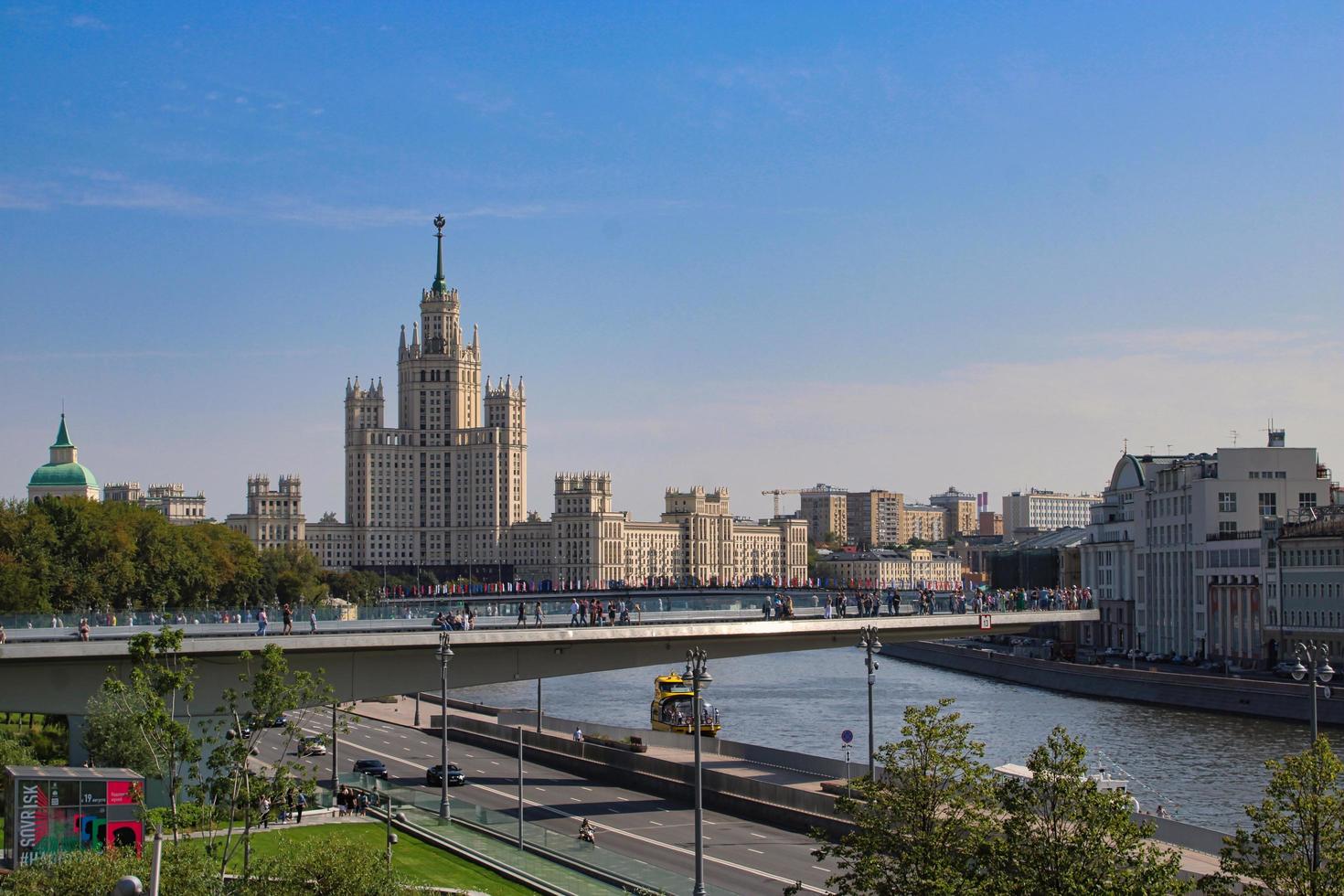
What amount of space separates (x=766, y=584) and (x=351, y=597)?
2451 inches

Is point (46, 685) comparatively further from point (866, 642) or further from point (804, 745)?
point (804, 745)

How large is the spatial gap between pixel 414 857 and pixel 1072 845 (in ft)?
65.7

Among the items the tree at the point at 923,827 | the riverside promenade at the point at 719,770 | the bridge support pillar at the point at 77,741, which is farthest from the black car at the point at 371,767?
the tree at the point at 923,827

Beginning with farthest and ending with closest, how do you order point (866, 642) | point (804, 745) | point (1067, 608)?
point (1067, 608), point (804, 745), point (866, 642)

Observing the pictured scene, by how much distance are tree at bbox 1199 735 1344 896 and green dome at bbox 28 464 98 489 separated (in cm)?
19530

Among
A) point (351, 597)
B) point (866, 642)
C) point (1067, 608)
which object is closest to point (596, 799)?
point (866, 642)

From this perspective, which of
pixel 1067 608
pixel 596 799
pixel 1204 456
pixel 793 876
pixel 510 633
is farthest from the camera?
pixel 1204 456

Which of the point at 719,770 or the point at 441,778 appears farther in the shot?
the point at 441,778

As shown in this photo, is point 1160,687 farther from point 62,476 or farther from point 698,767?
point 62,476

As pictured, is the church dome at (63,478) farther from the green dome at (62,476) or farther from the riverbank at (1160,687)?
the riverbank at (1160,687)

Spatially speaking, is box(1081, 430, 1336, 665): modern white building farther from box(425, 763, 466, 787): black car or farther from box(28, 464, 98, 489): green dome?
box(28, 464, 98, 489): green dome

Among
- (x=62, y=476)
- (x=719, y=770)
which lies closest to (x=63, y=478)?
(x=62, y=476)

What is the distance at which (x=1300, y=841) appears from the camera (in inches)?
694

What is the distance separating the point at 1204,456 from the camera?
107 meters
